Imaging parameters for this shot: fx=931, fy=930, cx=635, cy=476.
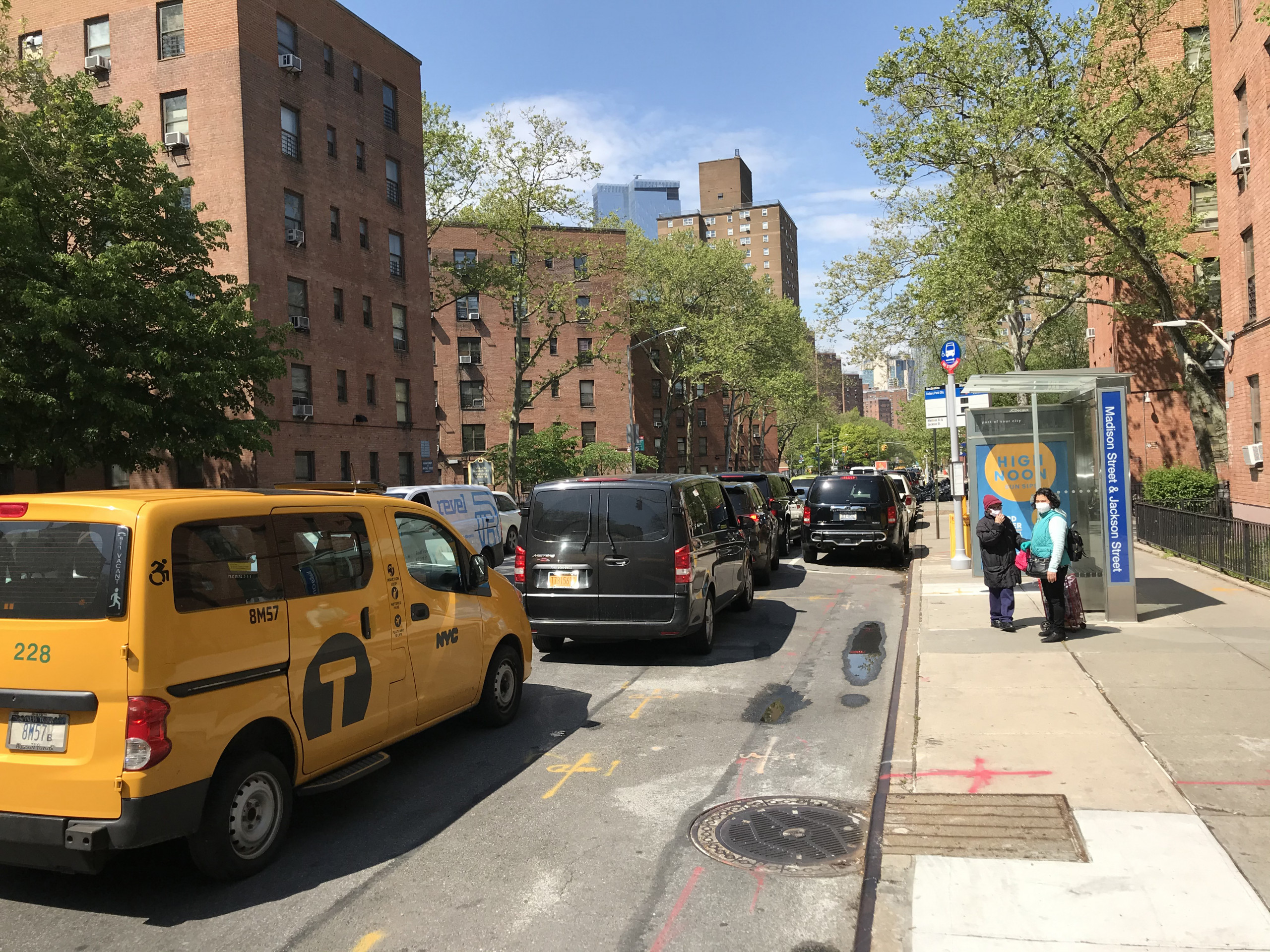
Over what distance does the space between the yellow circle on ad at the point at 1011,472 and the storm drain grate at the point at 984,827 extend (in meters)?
10.4

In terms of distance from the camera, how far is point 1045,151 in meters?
20.1

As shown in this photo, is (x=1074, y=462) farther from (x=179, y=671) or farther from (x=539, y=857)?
(x=179, y=671)

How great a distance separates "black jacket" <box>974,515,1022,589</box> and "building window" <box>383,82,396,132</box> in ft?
107

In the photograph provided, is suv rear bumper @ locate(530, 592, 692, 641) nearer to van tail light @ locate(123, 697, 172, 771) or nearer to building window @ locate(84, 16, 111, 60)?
van tail light @ locate(123, 697, 172, 771)

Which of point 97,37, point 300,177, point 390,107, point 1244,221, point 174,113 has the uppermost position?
point 390,107

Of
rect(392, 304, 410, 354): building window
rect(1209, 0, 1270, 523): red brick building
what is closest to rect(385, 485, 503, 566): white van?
rect(1209, 0, 1270, 523): red brick building

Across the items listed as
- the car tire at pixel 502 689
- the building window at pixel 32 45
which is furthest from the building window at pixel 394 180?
the car tire at pixel 502 689

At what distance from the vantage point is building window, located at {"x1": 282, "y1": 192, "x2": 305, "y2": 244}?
30.5 meters

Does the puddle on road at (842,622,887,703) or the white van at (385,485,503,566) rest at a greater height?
the white van at (385,485,503,566)

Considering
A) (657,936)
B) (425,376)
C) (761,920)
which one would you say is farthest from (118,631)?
(425,376)

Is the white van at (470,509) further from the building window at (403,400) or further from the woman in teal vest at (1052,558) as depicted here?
the building window at (403,400)

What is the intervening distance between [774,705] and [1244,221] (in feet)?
63.3

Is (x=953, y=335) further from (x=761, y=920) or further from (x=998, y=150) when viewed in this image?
(x=761, y=920)

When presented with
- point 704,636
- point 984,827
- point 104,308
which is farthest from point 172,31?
point 984,827
